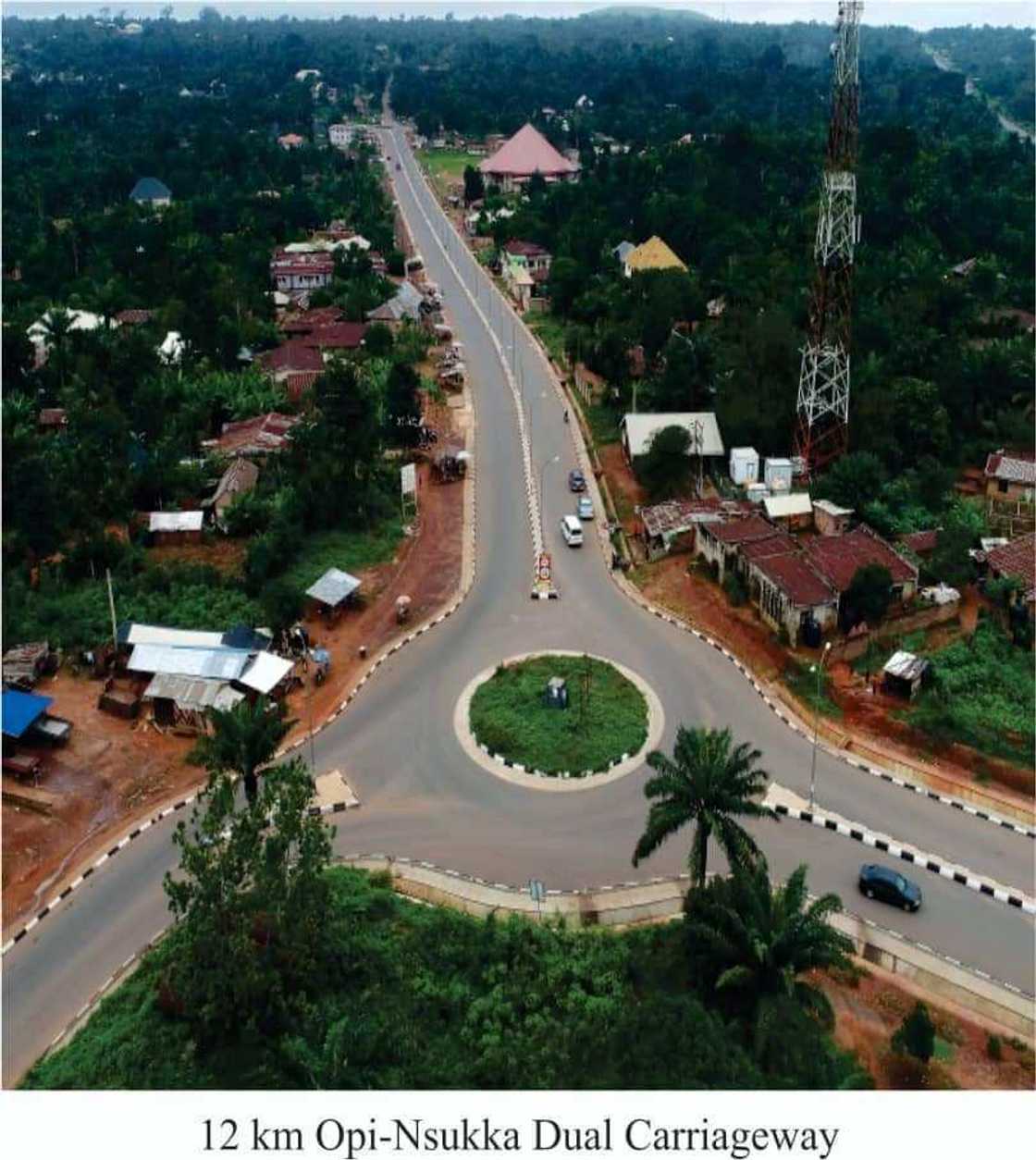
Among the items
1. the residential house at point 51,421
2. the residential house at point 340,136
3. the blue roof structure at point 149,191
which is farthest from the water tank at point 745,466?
the residential house at point 340,136

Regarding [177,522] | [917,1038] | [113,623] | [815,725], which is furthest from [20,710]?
[917,1038]

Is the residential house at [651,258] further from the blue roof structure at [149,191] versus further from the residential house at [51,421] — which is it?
the blue roof structure at [149,191]

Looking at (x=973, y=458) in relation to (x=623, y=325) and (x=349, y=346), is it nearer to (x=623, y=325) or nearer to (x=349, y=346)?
(x=623, y=325)

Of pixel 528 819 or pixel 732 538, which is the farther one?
pixel 732 538

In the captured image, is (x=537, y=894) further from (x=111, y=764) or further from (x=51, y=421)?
(x=51, y=421)

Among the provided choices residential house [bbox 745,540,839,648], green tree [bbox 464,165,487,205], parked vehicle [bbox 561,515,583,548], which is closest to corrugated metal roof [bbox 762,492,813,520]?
residential house [bbox 745,540,839,648]

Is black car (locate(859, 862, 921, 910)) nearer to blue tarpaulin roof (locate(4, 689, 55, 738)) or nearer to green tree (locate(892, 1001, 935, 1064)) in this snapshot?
green tree (locate(892, 1001, 935, 1064))
